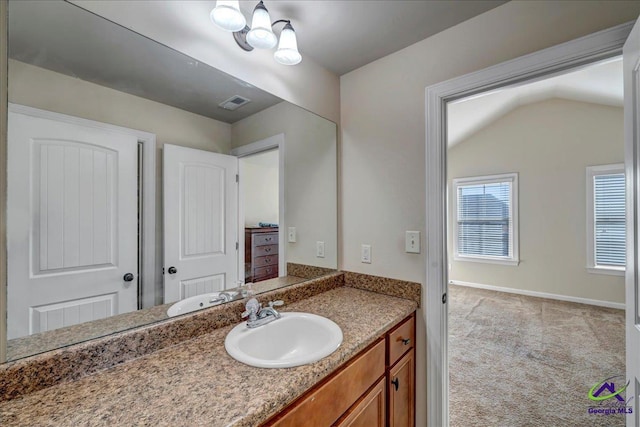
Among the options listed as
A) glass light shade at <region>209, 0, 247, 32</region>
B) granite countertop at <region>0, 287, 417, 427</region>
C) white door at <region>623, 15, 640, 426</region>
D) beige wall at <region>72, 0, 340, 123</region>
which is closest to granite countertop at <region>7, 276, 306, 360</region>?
granite countertop at <region>0, 287, 417, 427</region>

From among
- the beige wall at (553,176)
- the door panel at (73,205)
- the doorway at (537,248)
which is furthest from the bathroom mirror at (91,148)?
the beige wall at (553,176)

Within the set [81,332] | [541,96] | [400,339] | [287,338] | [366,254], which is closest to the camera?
[81,332]

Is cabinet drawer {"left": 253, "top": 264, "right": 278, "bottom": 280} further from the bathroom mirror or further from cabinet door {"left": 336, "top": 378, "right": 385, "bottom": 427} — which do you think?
cabinet door {"left": 336, "top": 378, "right": 385, "bottom": 427}

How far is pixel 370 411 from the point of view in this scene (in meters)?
1.11

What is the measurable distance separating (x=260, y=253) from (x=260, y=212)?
235 mm

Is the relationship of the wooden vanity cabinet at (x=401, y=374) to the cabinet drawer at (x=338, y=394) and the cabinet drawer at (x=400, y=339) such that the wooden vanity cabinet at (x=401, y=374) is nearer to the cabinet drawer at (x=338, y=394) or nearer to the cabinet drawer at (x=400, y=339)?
the cabinet drawer at (x=400, y=339)

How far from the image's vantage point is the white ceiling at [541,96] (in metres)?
3.07

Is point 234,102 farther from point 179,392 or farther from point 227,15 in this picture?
point 179,392

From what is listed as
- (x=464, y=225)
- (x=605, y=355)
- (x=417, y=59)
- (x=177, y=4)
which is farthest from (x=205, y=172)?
(x=464, y=225)

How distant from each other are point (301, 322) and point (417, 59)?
158cm

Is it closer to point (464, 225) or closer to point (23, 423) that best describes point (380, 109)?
point (23, 423)

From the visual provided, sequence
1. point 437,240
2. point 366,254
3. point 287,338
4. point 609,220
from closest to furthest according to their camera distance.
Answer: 1. point 287,338
2. point 437,240
3. point 366,254
4. point 609,220

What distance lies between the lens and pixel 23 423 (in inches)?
24.1

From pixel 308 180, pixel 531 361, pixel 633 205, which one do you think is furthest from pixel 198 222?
pixel 531 361
